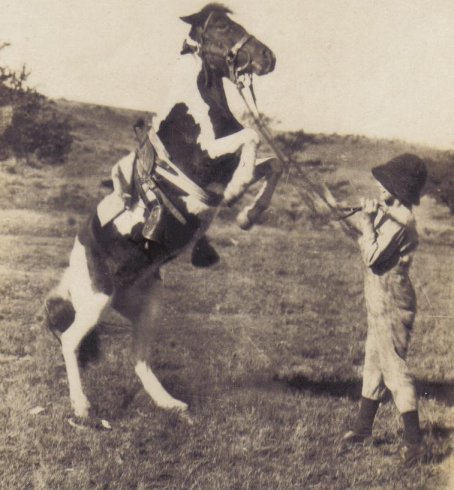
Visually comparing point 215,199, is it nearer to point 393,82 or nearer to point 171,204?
point 171,204

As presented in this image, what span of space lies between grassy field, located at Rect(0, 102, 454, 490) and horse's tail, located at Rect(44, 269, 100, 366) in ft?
0.14

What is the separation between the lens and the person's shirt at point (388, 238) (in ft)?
9.29

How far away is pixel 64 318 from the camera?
9.33ft

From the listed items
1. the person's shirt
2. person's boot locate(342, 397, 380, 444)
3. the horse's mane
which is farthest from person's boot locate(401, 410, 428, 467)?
the horse's mane

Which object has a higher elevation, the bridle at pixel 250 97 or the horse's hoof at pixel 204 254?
the bridle at pixel 250 97

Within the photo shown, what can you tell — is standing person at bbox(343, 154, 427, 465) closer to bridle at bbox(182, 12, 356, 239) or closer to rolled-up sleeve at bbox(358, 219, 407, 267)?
rolled-up sleeve at bbox(358, 219, 407, 267)

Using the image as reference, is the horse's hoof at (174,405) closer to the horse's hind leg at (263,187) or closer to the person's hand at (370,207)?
the horse's hind leg at (263,187)

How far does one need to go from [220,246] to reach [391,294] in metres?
0.71

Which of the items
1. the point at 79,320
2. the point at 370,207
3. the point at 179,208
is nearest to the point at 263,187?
the point at 179,208

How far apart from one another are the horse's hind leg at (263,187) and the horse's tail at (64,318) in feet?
2.41

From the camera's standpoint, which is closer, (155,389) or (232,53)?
(232,53)

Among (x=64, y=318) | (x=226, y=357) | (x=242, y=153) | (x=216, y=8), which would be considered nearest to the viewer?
(x=242, y=153)

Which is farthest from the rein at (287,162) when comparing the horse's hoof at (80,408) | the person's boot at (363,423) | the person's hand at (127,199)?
the horse's hoof at (80,408)

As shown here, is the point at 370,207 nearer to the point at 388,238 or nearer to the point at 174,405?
the point at 388,238
